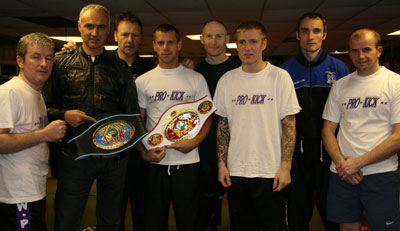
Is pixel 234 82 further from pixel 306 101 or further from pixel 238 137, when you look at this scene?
pixel 306 101

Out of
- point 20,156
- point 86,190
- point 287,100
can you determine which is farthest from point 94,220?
point 287,100

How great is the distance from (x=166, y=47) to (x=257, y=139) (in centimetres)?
96

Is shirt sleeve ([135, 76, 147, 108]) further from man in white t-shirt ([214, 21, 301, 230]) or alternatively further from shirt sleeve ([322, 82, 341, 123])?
shirt sleeve ([322, 82, 341, 123])

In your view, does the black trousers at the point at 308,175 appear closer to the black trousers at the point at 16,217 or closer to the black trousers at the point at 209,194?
the black trousers at the point at 209,194

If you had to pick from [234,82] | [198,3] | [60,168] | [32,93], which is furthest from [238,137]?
[198,3]

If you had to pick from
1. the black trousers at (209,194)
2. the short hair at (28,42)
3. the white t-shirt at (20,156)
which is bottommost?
the black trousers at (209,194)

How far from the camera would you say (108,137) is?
6.88 feet

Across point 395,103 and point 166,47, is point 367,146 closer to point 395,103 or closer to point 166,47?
point 395,103

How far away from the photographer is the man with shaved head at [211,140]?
272 centimetres

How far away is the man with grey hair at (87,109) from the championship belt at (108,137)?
0.08 m

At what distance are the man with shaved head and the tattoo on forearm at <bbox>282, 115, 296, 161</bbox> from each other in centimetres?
62

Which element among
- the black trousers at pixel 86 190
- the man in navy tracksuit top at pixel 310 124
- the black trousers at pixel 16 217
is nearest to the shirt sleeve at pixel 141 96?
the black trousers at pixel 86 190

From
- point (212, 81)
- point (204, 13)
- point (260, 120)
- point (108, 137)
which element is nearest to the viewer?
point (108, 137)

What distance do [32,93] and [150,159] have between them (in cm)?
87
